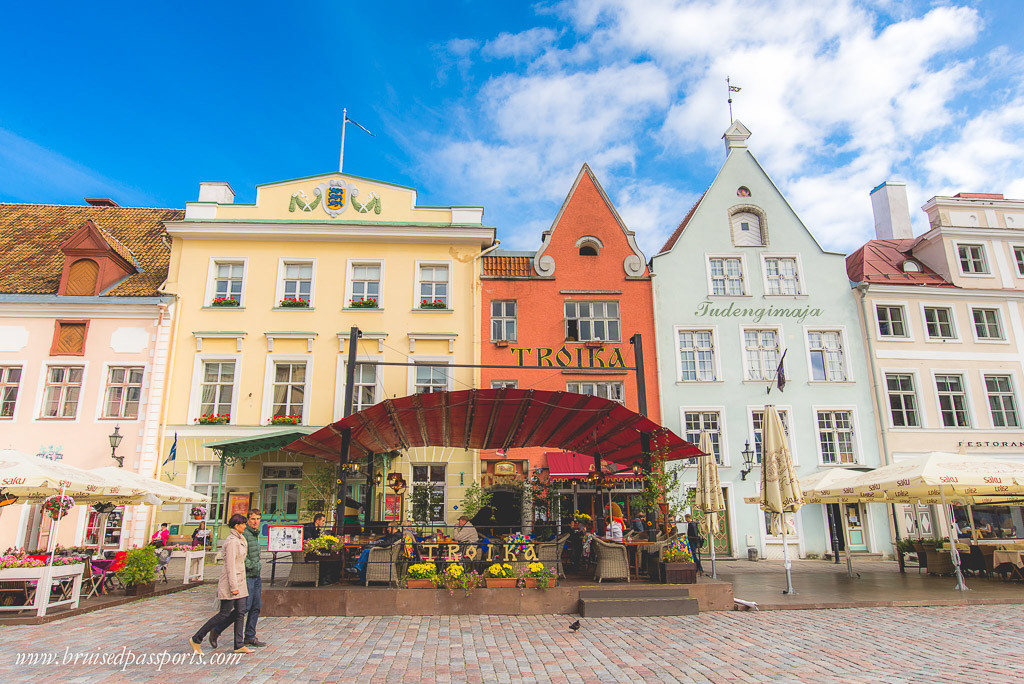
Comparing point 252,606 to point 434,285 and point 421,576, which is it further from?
point 434,285

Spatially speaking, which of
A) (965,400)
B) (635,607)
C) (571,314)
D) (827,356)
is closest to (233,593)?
(635,607)

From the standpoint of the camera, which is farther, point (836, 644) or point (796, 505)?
point (796, 505)

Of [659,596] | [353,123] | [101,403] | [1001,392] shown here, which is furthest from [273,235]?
[1001,392]

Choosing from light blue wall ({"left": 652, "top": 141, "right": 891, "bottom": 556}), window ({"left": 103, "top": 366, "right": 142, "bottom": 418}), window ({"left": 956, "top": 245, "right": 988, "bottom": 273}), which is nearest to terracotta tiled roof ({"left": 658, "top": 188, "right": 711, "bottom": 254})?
light blue wall ({"left": 652, "top": 141, "right": 891, "bottom": 556})

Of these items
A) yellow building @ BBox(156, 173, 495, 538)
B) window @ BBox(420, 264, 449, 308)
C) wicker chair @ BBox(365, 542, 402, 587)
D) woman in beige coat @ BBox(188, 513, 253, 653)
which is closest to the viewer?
woman in beige coat @ BBox(188, 513, 253, 653)

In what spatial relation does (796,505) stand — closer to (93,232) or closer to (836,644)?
(836,644)

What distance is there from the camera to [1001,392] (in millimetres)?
23344

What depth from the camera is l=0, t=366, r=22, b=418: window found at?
2016 centimetres

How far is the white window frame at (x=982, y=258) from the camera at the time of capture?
24.5m

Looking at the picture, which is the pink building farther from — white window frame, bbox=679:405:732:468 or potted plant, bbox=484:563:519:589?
white window frame, bbox=679:405:732:468

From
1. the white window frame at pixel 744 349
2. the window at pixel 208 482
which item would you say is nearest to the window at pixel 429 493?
the window at pixel 208 482

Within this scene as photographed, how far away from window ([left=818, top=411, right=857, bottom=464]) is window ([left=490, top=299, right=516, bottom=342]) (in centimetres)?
1123

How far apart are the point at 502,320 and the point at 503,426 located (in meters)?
8.03

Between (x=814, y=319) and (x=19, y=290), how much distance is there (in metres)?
27.4
